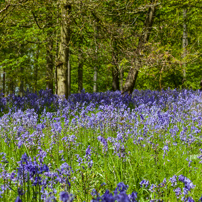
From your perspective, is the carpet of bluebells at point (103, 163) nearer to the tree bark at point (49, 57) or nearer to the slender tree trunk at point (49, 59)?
the tree bark at point (49, 57)

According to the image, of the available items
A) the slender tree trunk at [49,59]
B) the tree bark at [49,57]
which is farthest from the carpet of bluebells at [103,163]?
the slender tree trunk at [49,59]

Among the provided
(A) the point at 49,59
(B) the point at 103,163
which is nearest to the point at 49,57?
(A) the point at 49,59

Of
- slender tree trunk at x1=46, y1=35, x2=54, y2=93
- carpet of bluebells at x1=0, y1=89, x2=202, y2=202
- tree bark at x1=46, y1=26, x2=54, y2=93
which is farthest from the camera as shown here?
slender tree trunk at x1=46, y1=35, x2=54, y2=93

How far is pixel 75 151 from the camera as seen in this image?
134 inches

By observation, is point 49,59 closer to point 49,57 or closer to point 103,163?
point 49,57

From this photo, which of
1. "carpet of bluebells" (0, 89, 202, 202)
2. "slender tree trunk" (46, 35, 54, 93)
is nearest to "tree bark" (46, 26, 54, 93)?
"slender tree trunk" (46, 35, 54, 93)

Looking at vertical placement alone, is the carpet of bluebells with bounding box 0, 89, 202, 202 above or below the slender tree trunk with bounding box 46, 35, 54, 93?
below

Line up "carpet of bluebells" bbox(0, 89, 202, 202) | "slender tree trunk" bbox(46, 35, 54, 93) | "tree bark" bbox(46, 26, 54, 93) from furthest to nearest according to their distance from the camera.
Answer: "slender tree trunk" bbox(46, 35, 54, 93)
"tree bark" bbox(46, 26, 54, 93)
"carpet of bluebells" bbox(0, 89, 202, 202)

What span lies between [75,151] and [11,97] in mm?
5560

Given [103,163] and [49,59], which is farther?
[49,59]

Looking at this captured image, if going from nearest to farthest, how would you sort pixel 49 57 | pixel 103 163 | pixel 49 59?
A: pixel 103 163
pixel 49 57
pixel 49 59

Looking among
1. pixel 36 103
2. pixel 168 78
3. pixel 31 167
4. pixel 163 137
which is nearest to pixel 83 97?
pixel 36 103

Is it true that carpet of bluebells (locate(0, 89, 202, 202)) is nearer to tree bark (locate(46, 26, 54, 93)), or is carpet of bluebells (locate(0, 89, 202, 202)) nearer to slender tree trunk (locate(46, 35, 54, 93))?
tree bark (locate(46, 26, 54, 93))

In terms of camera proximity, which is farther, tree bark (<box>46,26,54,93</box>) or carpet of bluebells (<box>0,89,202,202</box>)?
tree bark (<box>46,26,54,93</box>)
